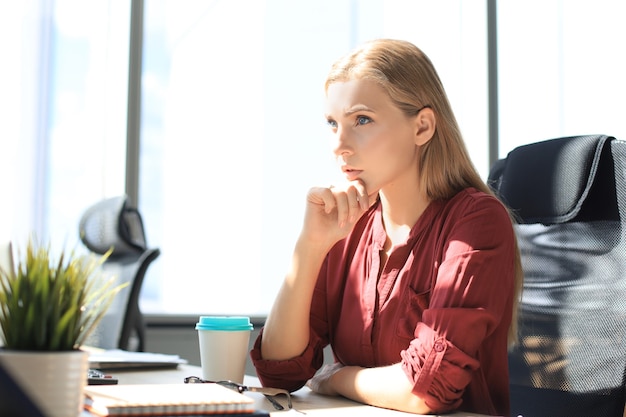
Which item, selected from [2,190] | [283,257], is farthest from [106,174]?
[283,257]

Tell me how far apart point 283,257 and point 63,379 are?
9.33ft

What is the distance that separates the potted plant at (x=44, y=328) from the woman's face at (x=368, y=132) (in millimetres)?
788

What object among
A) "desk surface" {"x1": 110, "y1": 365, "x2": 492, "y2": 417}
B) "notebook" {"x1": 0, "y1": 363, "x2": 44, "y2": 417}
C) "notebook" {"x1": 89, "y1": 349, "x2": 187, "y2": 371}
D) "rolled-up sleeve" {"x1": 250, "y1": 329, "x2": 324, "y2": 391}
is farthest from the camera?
"notebook" {"x1": 89, "y1": 349, "x2": 187, "y2": 371}

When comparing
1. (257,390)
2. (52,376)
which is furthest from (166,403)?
→ (257,390)

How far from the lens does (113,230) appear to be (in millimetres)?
2525

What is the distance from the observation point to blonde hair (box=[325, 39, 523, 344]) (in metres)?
1.54

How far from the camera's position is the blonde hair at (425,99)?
1538 mm

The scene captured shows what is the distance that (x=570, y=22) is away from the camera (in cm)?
402

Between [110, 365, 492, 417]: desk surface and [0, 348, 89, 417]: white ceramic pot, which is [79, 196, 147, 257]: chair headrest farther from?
[0, 348, 89, 417]: white ceramic pot

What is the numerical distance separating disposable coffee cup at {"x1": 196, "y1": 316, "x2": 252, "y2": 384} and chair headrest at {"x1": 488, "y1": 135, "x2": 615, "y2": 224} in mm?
783

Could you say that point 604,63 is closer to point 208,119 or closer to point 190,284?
point 208,119

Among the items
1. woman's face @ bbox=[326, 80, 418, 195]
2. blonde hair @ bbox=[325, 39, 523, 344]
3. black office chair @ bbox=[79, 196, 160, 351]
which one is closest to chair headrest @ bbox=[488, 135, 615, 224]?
blonde hair @ bbox=[325, 39, 523, 344]

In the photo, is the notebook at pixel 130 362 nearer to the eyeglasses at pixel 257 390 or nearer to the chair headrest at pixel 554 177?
the eyeglasses at pixel 257 390

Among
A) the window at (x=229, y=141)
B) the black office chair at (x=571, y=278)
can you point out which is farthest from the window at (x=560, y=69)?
the black office chair at (x=571, y=278)
